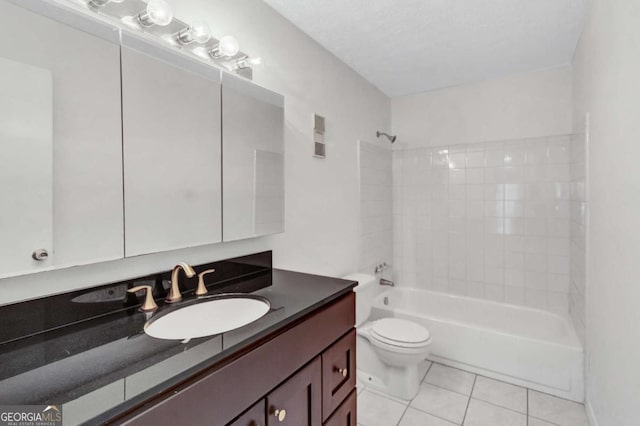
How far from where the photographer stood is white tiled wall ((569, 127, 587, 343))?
204cm

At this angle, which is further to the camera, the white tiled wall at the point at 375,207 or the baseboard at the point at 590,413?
the white tiled wall at the point at 375,207

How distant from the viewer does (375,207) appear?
2.95 m

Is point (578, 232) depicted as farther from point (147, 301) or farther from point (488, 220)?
point (147, 301)

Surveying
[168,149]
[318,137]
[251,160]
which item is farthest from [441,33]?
[168,149]

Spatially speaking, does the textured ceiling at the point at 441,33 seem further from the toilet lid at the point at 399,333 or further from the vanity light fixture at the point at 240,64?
the toilet lid at the point at 399,333

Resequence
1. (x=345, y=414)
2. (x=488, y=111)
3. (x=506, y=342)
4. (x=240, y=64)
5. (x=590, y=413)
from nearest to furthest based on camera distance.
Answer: (x=345, y=414) < (x=240, y=64) < (x=590, y=413) < (x=506, y=342) < (x=488, y=111)

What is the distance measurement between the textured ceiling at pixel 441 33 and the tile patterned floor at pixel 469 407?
7.80 feet

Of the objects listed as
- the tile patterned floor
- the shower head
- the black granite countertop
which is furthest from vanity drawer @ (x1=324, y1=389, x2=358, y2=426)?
the shower head

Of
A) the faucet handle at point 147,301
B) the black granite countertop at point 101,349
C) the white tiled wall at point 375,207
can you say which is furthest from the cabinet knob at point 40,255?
the white tiled wall at point 375,207

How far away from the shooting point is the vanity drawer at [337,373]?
3.82 ft

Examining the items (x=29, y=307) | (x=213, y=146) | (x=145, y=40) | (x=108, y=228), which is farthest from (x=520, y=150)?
(x=29, y=307)

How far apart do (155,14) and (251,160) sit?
0.67 m

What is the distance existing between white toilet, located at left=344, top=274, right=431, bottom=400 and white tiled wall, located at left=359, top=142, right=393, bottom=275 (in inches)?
18.2

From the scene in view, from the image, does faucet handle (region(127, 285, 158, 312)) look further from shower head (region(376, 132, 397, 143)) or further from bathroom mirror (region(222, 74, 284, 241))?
shower head (region(376, 132, 397, 143))
